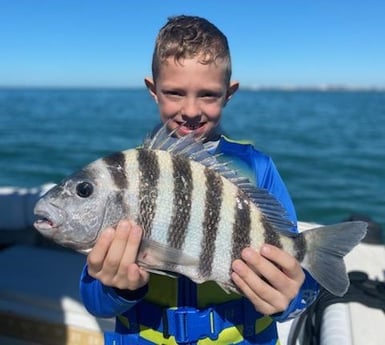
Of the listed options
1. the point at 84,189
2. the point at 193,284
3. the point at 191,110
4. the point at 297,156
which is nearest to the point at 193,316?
the point at 193,284

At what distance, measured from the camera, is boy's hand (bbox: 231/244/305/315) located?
Result: 1.59m

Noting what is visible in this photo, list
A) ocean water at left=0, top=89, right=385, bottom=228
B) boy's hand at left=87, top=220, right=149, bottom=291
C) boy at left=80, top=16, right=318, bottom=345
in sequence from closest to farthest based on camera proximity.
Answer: boy's hand at left=87, top=220, right=149, bottom=291 → boy at left=80, top=16, right=318, bottom=345 → ocean water at left=0, top=89, right=385, bottom=228

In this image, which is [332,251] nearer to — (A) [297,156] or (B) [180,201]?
(B) [180,201]

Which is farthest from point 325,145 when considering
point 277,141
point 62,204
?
point 62,204

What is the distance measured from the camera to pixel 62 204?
163cm

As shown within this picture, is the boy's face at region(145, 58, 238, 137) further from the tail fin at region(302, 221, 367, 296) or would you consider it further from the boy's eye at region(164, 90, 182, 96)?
the tail fin at region(302, 221, 367, 296)

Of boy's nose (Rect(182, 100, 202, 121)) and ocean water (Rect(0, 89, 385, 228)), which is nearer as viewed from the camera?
boy's nose (Rect(182, 100, 202, 121))

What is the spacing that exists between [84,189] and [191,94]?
57cm

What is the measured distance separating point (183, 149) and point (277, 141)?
19387 mm

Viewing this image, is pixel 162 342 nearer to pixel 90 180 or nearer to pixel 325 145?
pixel 90 180

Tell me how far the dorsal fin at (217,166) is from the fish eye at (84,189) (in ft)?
0.75

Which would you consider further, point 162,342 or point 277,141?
point 277,141

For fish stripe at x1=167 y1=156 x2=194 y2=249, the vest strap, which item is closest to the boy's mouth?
fish stripe at x1=167 y1=156 x2=194 y2=249

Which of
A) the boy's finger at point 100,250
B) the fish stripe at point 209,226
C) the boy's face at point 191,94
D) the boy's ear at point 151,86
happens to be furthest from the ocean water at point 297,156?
the boy's finger at point 100,250
